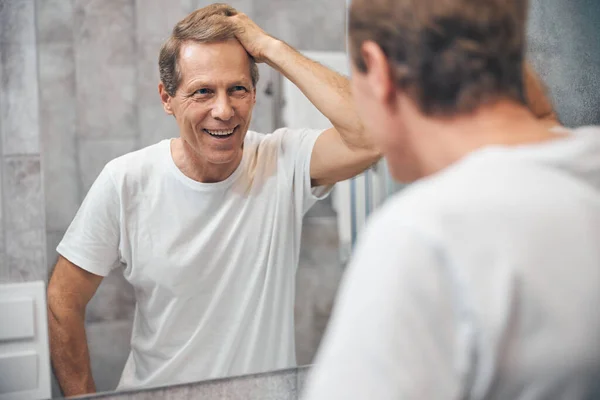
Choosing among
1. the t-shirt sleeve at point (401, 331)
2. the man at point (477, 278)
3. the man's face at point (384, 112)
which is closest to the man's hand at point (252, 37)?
the man's face at point (384, 112)

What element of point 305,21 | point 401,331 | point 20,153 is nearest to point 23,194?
point 20,153

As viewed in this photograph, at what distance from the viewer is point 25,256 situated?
1164mm

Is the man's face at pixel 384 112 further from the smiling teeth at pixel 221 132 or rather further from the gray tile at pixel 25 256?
the gray tile at pixel 25 256

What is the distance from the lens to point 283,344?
52.6 inches

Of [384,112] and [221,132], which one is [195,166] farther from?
[384,112]

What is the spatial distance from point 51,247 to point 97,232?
0.27ft

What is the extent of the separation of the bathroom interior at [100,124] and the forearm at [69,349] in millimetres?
16

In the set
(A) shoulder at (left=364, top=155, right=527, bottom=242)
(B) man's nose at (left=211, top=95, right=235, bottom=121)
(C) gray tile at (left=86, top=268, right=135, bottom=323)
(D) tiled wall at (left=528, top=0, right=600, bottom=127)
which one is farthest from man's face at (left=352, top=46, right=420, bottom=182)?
(D) tiled wall at (left=528, top=0, right=600, bottom=127)

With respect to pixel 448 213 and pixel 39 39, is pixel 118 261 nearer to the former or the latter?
pixel 39 39

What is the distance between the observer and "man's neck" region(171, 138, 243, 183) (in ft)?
4.10

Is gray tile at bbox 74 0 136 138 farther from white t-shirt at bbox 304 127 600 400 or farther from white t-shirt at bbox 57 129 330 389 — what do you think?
white t-shirt at bbox 304 127 600 400

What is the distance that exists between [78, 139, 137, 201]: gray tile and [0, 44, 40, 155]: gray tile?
8cm

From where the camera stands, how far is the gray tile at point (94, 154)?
1.18 meters

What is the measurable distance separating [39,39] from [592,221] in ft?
3.07
